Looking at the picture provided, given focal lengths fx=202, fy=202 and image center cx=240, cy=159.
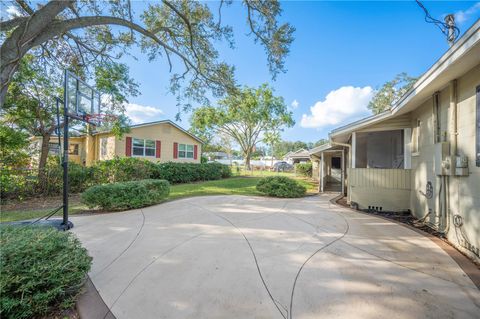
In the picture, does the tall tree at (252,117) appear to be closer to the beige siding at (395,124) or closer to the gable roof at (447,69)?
the beige siding at (395,124)

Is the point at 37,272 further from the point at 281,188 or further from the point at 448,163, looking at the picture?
the point at 281,188

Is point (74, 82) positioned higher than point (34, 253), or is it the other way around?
point (74, 82)

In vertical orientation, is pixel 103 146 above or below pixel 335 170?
above

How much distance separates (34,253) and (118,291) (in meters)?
0.94

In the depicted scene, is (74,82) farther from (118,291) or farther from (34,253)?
(118,291)

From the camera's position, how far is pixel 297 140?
99.0m

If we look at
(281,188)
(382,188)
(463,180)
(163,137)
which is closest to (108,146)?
(163,137)

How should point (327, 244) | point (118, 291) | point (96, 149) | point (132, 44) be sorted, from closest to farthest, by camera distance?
1. point (118, 291)
2. point (327, 244)
3. point (132, 44)
4. point (96, 149)

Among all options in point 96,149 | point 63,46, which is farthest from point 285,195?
point 96,149

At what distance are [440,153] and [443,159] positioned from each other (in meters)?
0.15

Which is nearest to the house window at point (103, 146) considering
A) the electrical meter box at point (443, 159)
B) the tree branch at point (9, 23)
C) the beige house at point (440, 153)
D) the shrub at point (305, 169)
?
the tree branch at point (9, 23)

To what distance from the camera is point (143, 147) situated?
1525 cm

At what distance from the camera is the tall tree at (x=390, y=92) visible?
73.2ft

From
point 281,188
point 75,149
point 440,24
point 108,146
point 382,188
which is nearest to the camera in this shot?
point 440,24
